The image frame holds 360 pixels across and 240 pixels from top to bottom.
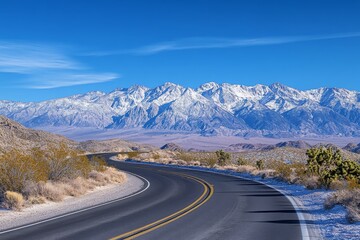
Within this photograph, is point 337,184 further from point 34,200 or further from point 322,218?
point 34,200

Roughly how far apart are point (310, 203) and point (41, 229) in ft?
35.0

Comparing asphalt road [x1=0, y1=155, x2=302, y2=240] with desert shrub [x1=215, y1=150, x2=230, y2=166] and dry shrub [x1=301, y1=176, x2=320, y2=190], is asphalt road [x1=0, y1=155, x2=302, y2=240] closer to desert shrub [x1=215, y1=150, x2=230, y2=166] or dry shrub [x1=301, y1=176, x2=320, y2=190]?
dry shrub [x1=301, y1=176, x2=320, y2=190]

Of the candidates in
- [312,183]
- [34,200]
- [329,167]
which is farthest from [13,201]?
[329,167]

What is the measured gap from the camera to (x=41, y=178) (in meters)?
21.3

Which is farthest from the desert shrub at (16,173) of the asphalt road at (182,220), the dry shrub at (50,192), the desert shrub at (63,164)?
the asphalt road at (182,220)

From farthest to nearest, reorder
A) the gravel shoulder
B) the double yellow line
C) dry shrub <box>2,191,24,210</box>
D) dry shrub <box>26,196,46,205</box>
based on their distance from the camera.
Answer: dry shrub <box>26,196,46,205</box>
dry shrub <box>2,191,24,210</box>
the gravel shoulder
the double yellow line

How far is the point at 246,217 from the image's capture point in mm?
15734

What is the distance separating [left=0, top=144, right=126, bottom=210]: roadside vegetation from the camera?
1983 cm

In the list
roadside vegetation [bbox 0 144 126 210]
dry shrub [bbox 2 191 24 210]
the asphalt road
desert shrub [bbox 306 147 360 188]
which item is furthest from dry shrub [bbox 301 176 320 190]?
dry shrub [bbox 2 191 24 210]

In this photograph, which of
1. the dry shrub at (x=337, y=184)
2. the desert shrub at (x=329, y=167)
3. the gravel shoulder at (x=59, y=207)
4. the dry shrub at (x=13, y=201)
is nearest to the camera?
the gravel shoulder at (x=59, y=207)

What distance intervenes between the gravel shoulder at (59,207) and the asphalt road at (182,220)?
3.17ft

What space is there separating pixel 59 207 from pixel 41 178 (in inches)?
105

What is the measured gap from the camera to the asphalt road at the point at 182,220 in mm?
12883

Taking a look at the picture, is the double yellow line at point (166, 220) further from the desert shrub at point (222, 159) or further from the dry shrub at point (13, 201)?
the desert shrub at point (222, 159)
